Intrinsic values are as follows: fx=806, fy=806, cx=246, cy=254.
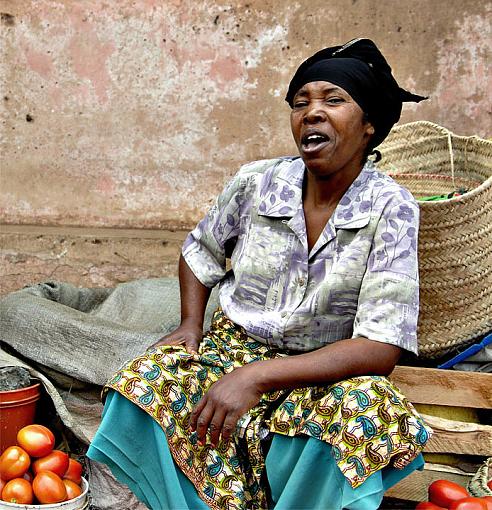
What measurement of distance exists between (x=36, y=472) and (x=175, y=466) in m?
0.81

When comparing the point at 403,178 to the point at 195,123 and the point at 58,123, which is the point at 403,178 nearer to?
the point at 195,123

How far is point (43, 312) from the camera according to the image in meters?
3.39

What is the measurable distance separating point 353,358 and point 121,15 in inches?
111

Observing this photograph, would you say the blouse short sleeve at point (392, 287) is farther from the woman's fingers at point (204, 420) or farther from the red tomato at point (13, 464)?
the red tomato at point (13, 464)

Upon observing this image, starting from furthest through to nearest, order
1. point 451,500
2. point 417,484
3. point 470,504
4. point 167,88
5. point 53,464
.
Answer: point 167,88, point 417,484, point 53,464, point 451,500, point 470,504

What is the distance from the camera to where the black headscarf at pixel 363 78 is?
2492mm

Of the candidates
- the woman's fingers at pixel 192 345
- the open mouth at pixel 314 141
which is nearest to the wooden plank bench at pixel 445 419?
the woman's fingers at pixel 192 345

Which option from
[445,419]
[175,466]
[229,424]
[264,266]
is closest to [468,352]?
[445,419]

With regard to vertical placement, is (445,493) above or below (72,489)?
above

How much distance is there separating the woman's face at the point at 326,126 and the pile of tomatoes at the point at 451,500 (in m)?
1.08

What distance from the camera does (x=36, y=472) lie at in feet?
9.25

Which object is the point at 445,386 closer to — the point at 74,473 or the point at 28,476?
the point at 74,473

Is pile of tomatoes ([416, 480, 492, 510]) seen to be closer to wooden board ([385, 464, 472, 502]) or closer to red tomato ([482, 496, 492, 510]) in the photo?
red tomato ([482, 496, 492, 510])

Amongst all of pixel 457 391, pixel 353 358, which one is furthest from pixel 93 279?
pixel 353 358
